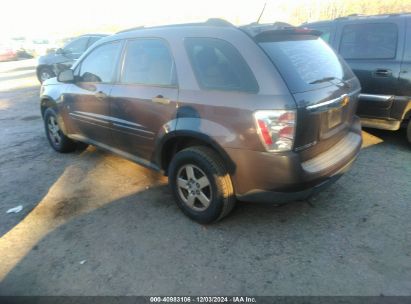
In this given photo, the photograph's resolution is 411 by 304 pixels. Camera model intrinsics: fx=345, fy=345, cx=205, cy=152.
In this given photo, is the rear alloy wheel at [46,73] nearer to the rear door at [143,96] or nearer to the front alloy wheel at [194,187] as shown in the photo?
the rear door at [143,96]

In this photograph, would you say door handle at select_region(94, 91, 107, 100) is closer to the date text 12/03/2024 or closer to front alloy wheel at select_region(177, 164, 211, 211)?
front alloy wheel at select_region(177, 164, 211, 211)

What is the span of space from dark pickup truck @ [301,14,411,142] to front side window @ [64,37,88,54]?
8458 millimetres

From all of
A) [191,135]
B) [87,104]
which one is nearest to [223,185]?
[191,135]

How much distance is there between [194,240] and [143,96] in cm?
152

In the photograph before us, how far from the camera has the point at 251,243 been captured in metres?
3.02

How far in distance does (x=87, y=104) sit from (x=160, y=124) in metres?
1.50

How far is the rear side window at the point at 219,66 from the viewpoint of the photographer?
9.10 ft

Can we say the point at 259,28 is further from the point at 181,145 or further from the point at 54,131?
the point at 54,131

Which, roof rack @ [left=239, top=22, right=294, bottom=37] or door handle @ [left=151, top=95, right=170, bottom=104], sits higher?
roof rack @ [left=239, top=22, right=294, bottom=37]

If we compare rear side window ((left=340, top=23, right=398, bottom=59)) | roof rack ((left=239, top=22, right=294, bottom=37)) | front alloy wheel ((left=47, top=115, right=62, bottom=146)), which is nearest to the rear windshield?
roof rack ((left=239, top=22, right=294, bottom=37))

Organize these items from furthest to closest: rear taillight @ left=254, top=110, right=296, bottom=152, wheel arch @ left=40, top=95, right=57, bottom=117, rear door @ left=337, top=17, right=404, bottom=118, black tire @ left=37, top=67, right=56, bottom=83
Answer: black tire @ left=37, top=67, right=56, bottom=83
wheel arch @ left=40, top=95, right=57, bottom=117
rear door @ left=337, top=17, right=404, bottom=118
rear taillight @ left=254, top=110, right=296, bottom=152

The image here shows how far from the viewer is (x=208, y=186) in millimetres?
3170

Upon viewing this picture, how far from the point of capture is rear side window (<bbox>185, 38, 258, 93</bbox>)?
2773 millimetres

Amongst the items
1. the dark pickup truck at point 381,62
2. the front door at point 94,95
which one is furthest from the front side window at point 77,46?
the dark pickup truck at point 381,62
